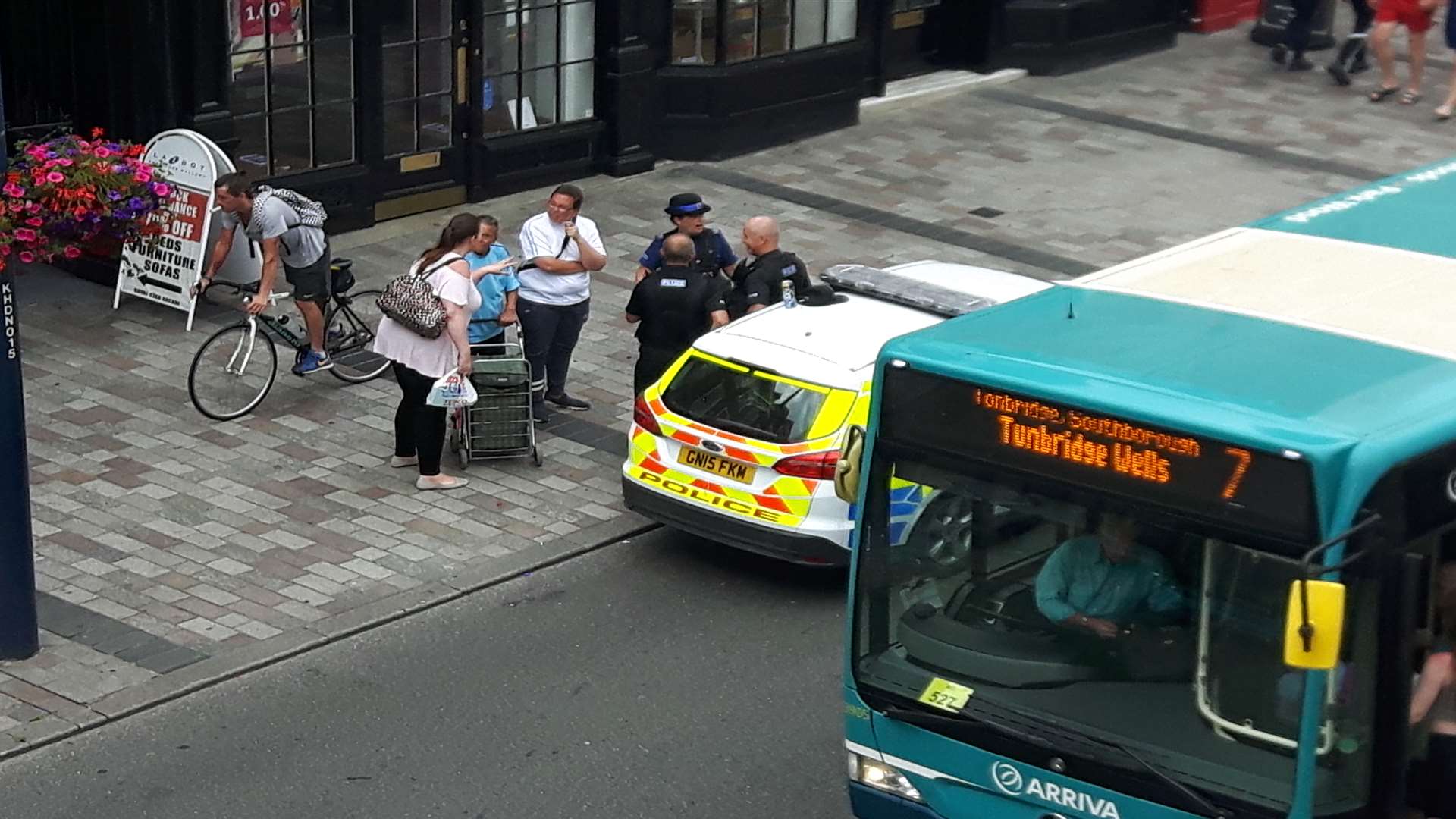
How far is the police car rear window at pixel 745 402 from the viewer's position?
10359 mm

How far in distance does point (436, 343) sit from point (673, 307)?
1498 millimetres

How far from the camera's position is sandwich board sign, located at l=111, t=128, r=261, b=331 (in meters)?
13.9

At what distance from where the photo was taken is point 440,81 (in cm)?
1680

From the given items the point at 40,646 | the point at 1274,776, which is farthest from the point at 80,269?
the point at 1274,776

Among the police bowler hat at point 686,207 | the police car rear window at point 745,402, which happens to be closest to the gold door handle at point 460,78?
the police bowler hat at point 686,207

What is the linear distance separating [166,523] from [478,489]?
1.82 meters

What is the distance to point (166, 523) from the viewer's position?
11086 mm

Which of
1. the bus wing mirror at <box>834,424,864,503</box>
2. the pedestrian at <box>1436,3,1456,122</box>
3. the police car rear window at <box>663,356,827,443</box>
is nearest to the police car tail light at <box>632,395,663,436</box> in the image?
the police car rear window at <box>663,356,827,443</box>

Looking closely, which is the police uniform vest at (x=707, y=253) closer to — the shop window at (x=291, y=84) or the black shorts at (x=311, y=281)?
the black shorts at (x=311, y=281)

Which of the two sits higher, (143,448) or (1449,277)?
(1449,277)

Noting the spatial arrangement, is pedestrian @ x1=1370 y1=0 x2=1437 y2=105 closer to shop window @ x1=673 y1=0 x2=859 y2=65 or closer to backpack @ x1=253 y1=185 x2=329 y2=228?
shop window @ x1=673 y1=0 x2=859 y2=65

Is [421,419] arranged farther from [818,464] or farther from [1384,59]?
[1384,59]

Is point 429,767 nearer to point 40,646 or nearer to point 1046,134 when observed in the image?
point 40,646

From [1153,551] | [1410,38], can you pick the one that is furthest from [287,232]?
[1410,38]
